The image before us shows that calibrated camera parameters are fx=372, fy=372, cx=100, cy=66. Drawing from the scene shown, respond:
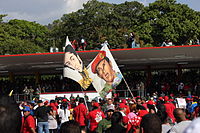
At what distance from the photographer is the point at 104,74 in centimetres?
1264

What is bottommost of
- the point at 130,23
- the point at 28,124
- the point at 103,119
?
the point at 28,124

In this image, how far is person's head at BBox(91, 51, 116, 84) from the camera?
12.6 m

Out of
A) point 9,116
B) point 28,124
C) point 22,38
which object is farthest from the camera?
point 22,38

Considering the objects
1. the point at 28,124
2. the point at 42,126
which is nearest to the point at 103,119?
the point at 28,124

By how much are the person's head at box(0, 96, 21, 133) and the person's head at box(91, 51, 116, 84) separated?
1040cm

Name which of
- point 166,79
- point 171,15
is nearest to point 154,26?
point 171,15

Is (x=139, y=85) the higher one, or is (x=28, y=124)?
(x=139, y=85)

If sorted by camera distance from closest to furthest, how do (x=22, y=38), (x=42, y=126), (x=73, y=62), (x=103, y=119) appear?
(x=103, y=119) → (x=42, y=126) → (x=73, y=62) → (x=22, y=38)

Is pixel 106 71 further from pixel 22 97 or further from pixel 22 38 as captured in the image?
pixel 22 38

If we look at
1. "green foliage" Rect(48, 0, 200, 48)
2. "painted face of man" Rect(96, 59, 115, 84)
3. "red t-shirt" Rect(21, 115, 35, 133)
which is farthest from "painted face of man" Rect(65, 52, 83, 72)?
"green foliage" Rect(48, 0, 200, 48)

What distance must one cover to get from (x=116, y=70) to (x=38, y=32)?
2459 inches

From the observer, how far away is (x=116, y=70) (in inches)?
506

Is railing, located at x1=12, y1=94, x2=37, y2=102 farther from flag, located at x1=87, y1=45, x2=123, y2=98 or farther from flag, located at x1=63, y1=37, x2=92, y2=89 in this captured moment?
flag, located at x1=87, y1=45, x2=123, y2=98

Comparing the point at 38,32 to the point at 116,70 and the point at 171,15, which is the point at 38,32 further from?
the point at 116,70
